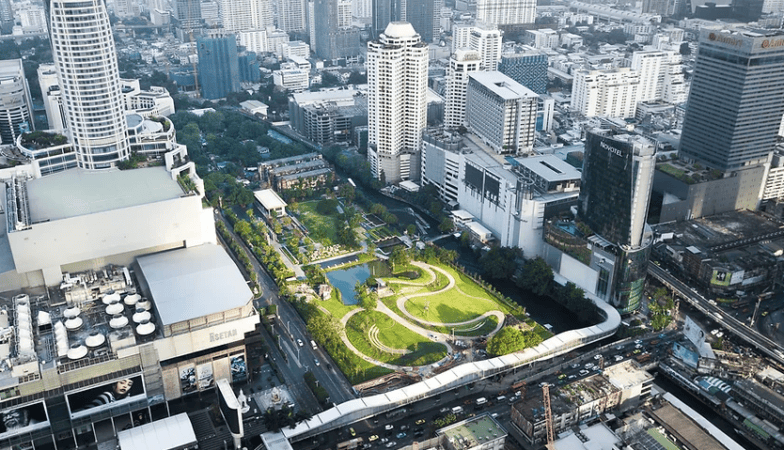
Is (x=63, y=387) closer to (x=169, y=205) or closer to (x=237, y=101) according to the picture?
(x=169, y=205)

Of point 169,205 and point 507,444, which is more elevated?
point 169,205

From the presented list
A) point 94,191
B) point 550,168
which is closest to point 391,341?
point 550,168

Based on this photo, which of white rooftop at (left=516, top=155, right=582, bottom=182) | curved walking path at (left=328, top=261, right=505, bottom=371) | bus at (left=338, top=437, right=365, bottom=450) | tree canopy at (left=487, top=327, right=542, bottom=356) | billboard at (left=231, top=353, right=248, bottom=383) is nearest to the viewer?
bus at (left=338, top=437, right=365, bottom=450)

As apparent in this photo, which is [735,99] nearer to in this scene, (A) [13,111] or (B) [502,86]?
(B) [502,86]

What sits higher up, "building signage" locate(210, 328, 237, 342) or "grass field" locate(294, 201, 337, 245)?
"building signage" locate(210, 328, 237, 342)

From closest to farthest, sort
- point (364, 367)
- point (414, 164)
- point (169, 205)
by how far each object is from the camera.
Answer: point (364, 367)
point (169, 205)
point (414, 164)

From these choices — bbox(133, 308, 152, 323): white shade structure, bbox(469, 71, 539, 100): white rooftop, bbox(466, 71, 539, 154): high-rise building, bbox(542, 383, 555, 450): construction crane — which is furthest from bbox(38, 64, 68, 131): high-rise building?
bbox(542, 383, 555, 450): construction crane

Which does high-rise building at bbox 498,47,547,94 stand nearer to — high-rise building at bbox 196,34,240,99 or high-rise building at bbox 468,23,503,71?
high-rise building at bbox 468,23,503,71

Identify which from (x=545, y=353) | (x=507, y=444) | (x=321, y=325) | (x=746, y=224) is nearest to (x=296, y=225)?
(x=321, y=325)
